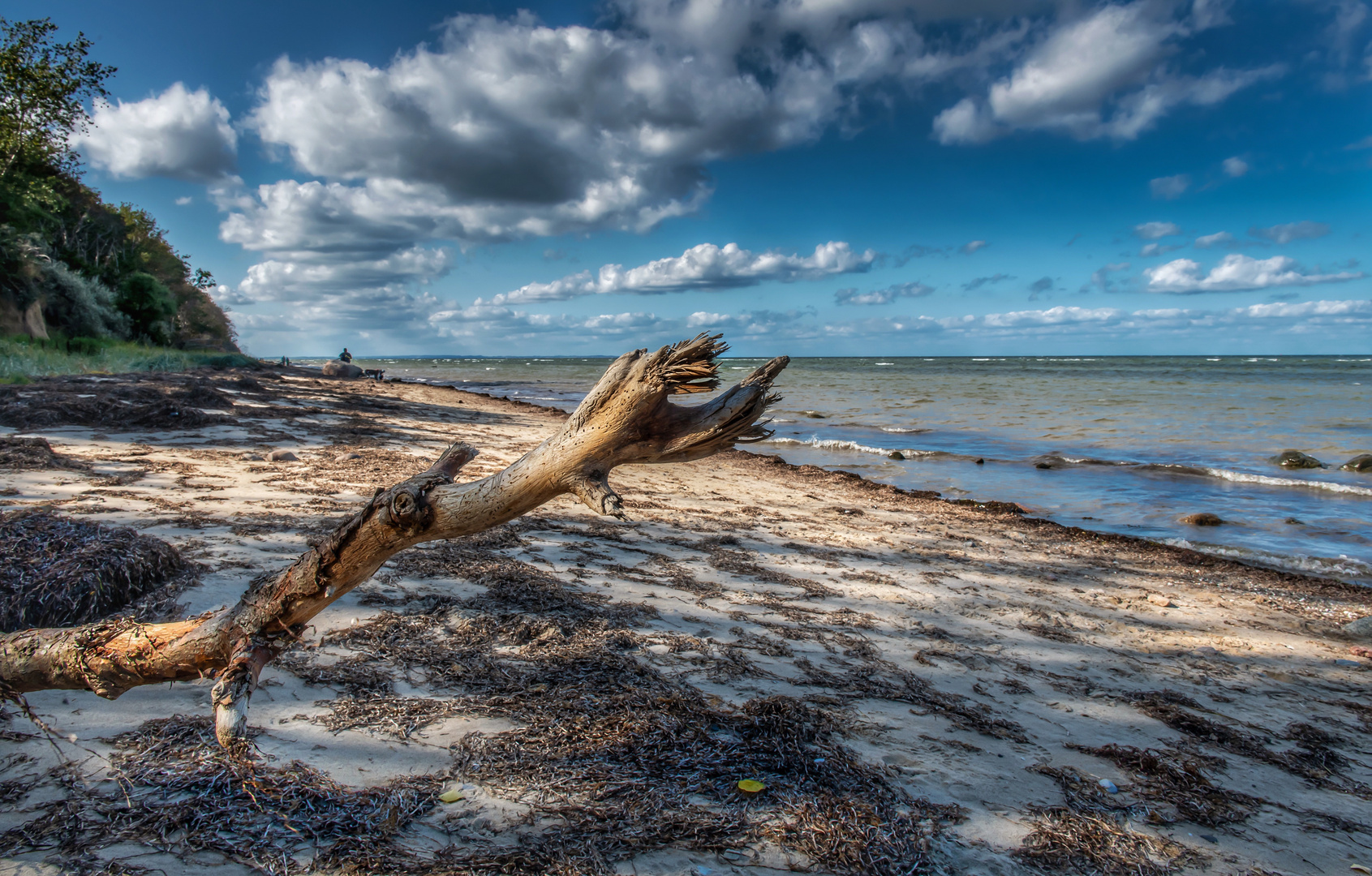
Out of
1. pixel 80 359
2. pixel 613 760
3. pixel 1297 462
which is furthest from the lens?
pixel 80 359

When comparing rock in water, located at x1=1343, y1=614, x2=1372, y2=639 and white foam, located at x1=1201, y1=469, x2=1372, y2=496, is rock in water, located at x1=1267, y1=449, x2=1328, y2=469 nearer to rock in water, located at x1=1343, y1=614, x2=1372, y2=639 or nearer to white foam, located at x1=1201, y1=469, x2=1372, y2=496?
white foam, located at x1=1201, y1=469, x2=1372, y2=496

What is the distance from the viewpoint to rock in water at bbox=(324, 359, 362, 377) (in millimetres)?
30922

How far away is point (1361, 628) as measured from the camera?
514 centimetres

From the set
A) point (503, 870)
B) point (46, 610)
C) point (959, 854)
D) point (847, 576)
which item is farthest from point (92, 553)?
point (847, 576)

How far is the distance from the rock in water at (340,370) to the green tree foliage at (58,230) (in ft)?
25.8

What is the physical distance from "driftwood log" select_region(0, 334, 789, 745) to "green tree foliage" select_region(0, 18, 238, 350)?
2624 centimetres

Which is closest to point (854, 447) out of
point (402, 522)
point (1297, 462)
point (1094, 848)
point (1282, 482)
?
point (1282, 482)

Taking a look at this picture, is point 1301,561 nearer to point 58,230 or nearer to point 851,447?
point 851,447

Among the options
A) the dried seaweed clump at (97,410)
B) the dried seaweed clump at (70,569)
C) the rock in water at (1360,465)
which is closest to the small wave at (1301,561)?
the rock in water at (1360,465)

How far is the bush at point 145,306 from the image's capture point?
2945 centimetres

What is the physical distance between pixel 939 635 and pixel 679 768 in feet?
8.55

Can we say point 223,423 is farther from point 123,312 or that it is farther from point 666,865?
point 123,312

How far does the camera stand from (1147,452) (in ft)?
44.0

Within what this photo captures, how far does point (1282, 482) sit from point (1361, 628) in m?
6.89
